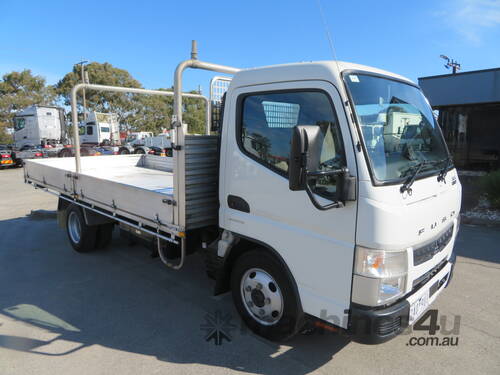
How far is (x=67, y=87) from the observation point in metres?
41.7

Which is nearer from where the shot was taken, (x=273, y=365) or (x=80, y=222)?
(x=273, y=365)

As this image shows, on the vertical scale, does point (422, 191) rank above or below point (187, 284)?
above

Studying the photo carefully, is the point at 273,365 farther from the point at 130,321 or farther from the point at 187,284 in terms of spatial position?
the point at 187,284

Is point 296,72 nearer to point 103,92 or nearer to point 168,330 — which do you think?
point 168,330

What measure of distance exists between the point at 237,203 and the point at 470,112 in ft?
46.2

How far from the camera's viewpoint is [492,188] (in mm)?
7738

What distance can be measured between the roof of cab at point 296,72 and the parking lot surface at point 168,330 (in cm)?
224

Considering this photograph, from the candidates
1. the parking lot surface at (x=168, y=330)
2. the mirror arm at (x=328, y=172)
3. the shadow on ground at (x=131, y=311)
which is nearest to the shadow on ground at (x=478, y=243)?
the parking lot surface at (x=168, y=330)

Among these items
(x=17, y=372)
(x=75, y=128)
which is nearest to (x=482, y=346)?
(x=17, y=372)

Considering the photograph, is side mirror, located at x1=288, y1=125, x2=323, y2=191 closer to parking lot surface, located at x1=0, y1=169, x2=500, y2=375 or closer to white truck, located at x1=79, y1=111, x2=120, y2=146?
parking lot surface, located at x1=0, y1=169, x2=500, y2=375

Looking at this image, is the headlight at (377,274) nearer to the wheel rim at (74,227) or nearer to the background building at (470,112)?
the wheel rim at (74,227)

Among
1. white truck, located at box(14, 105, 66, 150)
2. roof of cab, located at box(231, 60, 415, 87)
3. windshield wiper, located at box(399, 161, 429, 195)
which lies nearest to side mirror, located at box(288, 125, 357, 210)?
windshield wiper, located at box(399, 161, 429, 195)

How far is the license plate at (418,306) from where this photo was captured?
8.11 ft

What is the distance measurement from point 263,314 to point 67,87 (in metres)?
46.2
